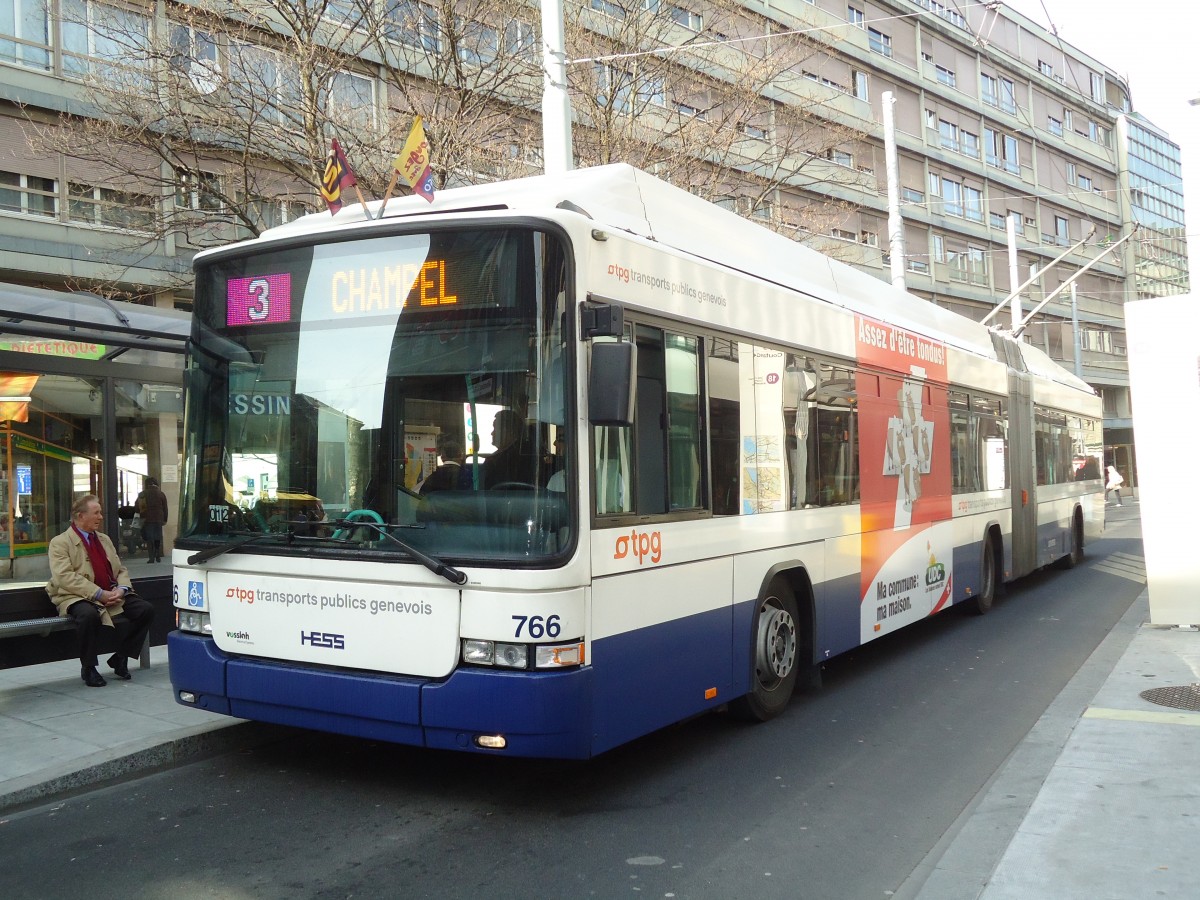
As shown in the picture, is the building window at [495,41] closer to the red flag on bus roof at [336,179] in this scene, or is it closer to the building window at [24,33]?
the red flag on bus roof at [336,179]

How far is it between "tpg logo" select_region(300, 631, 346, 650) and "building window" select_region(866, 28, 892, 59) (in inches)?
1621

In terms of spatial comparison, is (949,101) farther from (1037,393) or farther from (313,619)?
(313,619)

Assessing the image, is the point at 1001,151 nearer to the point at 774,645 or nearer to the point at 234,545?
the point at 774,645

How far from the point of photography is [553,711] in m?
5.05

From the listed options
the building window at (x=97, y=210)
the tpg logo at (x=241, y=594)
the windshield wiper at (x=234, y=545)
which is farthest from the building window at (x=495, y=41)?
the tpg logo at (x=241, y=594)

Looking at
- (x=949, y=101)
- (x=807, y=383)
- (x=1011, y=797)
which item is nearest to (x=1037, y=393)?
(x=807, y=383)

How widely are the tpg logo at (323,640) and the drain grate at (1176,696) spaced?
17.6ft

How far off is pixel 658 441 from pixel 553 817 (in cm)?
198

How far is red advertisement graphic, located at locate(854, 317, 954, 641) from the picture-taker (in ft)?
29.5

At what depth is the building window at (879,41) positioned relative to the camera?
138ft

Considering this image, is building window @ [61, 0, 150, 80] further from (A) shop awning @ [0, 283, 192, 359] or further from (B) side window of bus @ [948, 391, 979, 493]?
(B) side window of bus @ [948, 391, 979, 493]

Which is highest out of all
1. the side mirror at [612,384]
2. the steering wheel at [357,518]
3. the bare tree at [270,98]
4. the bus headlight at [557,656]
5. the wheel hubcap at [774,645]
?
the bare tree at [270,98]

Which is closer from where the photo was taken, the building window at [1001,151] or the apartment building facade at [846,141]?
the apartment building facade at [846,141]

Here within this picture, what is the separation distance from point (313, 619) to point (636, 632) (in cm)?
162
